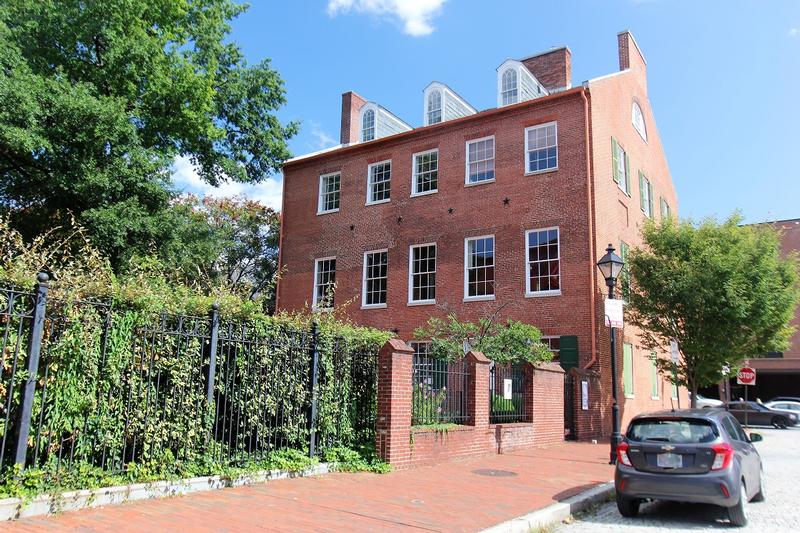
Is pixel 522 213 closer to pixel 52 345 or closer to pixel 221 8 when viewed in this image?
pixel 221 8

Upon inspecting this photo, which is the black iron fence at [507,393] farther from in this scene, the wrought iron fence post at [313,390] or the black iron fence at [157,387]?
the wrought iron fence post at [313,390]

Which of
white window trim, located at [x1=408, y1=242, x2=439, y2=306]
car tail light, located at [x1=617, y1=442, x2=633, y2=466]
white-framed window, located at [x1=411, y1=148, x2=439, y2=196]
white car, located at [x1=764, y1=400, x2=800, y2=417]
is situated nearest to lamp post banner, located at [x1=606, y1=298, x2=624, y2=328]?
car tail light, located at [x1=617, y1=442, x2=633, y2=466]

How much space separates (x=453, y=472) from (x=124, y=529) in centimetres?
617

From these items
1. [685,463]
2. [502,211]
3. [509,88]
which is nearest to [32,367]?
[685,463]

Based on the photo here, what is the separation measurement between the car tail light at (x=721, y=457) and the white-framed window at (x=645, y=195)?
20.1 meters

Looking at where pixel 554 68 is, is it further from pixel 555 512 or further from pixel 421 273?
pixel 555 512

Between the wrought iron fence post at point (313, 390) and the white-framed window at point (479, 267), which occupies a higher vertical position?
the white-framed window at point (479, 267)

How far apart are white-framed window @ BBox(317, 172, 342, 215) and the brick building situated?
0.19 feet

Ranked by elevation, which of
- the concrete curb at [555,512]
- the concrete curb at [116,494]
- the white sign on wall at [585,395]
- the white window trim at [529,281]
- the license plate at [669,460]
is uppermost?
the white window trim at [529,281]

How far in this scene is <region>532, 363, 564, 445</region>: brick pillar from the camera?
51.5ft

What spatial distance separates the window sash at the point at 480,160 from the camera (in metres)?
23.2

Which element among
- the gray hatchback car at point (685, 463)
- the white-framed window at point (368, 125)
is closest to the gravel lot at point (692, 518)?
the gray hatchback car at point (685, 463)

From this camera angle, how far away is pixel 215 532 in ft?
19.9

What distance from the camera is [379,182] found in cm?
2605
